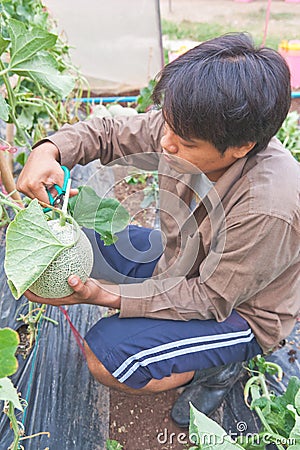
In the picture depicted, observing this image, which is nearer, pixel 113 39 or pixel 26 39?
pixel 26 39

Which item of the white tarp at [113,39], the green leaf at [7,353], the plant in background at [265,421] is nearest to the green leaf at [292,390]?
the plant in background at [265,421]

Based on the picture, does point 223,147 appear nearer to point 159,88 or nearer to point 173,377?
point 159,88

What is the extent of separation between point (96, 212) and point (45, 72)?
0.37 metres

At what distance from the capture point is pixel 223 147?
3.56 ft

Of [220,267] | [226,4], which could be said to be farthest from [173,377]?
[226,4]

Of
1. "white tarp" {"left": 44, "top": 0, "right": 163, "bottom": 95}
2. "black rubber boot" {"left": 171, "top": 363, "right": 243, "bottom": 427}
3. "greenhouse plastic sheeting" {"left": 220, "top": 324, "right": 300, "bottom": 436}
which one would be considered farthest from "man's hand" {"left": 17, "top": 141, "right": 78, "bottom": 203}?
"white tarp" {"left": 44, "top": 0, "right": 163, "bottom": 95}

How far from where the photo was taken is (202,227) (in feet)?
4.14

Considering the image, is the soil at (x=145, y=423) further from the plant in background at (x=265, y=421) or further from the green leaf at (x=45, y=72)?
the green leaf at (x=45, y=72)

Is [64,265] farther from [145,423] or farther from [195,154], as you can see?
[145,423]

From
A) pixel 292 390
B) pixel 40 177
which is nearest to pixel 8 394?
pixel 40 177

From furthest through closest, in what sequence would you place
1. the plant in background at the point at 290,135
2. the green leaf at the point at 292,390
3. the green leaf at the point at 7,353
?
the plant in background at the point at 290,135, the green leaf at the point at 292,390, the green leaf at the point at 7,353

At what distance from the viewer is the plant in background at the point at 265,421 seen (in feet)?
2.83

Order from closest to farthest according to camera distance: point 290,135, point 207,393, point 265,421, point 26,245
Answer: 1. point 26,245
2. point 265,421
3. point 207,393
4. point 290,135

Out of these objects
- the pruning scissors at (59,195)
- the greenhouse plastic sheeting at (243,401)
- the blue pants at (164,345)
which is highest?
the pruning scissors at (59,195)
